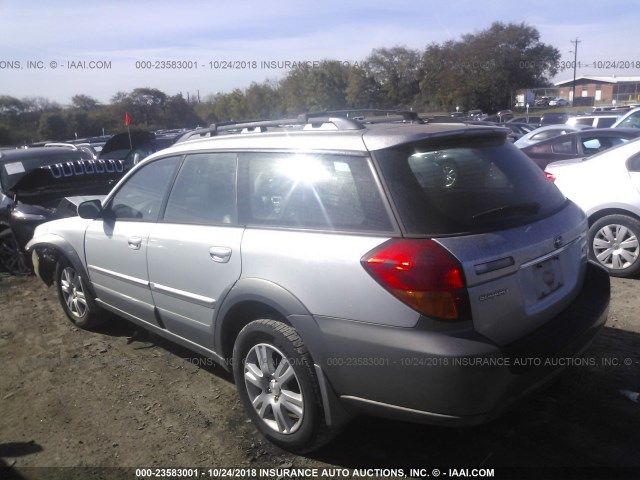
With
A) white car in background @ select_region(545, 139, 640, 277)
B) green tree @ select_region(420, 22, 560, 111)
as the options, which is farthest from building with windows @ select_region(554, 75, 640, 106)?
white car in background @ select_region(545, 139, 640, 277)

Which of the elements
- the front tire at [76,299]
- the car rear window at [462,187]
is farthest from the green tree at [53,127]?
the car rear window at [462,187]

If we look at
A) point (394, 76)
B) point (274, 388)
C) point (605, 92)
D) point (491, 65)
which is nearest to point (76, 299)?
point (274, 388)

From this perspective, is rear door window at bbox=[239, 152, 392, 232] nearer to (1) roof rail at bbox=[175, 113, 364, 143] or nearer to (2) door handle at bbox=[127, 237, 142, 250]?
(1) roof rail at bbox=[175, 113, 364, 143]

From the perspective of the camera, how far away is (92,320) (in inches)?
194

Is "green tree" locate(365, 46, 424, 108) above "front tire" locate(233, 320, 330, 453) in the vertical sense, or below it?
above

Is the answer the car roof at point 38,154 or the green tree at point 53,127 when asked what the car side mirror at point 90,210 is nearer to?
the car roof at point 38,154

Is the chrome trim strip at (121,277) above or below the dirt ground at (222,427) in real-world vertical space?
above

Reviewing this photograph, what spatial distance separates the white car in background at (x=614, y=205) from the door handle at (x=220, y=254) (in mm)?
4146

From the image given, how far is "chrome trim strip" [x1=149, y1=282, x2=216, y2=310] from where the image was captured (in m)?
3.31

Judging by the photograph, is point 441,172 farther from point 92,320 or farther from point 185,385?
point 92,320

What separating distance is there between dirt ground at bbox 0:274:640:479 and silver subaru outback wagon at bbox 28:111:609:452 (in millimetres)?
336

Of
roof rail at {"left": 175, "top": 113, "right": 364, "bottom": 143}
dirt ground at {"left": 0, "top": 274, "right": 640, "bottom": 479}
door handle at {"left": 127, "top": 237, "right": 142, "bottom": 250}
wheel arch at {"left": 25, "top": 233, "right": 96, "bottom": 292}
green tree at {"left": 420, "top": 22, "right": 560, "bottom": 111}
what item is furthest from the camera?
green tree at {"left": 420, "top": 22, "right": 560, "bottom": 111}

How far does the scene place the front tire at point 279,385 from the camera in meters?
2.76

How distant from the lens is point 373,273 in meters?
2.46
